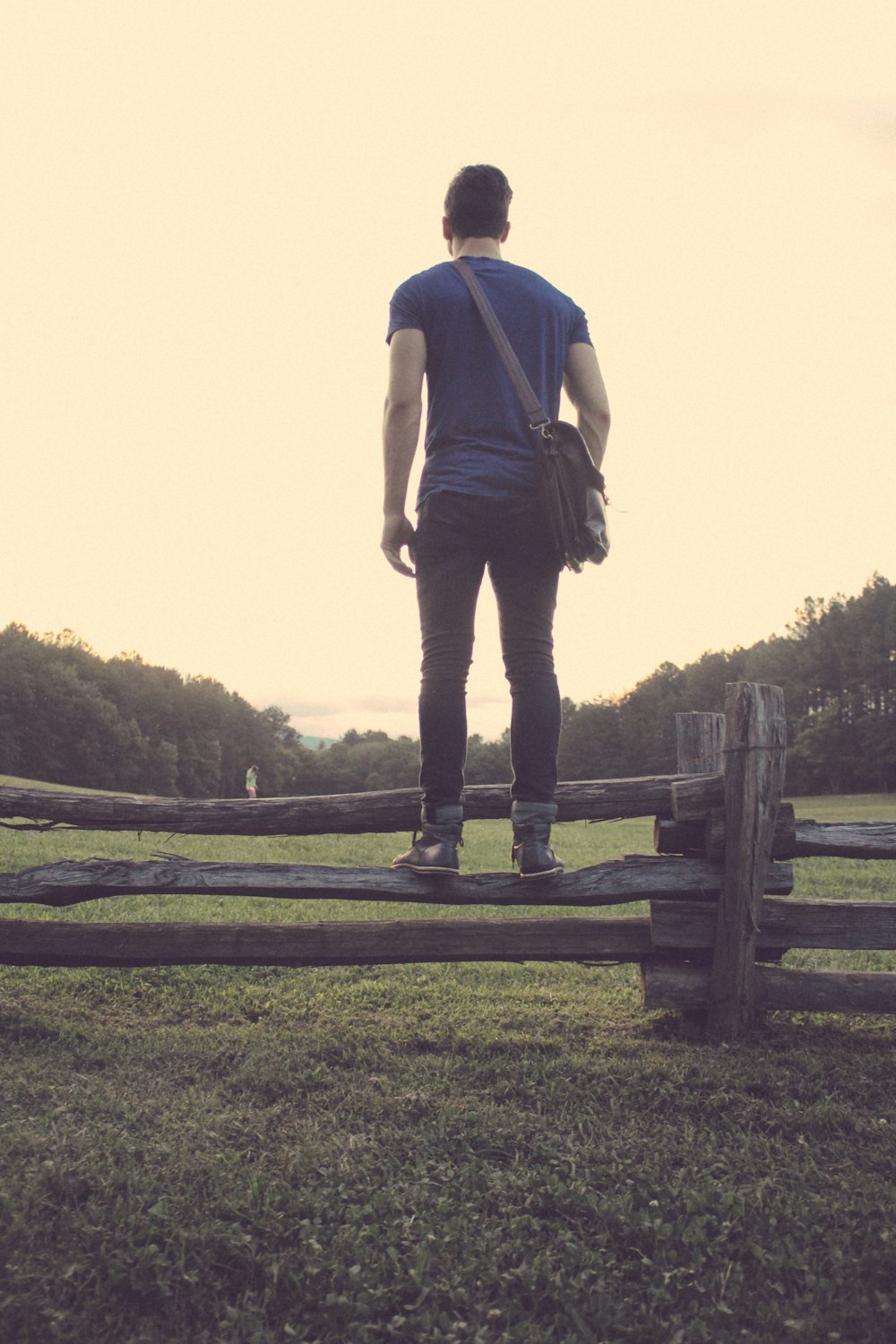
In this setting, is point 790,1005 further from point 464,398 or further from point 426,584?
point 464,398

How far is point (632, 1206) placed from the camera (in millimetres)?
2848

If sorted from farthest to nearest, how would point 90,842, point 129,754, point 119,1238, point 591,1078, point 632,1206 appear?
1. point 129,754
2. point 90,842
3. point 591,1078
4. point 632,1206
5. point 119,1238

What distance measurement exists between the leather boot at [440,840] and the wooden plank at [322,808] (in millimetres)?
316

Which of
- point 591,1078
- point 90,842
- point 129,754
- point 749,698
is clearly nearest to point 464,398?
point 749,698

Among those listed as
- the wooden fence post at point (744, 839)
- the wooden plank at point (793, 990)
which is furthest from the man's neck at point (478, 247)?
the wooden plank at point (793, 990)

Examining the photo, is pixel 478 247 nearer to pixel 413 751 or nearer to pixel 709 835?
pixel 709 835

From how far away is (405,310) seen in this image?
378cm

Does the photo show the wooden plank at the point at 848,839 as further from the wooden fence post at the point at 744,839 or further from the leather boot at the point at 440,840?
the leather boot at the point at 440,840

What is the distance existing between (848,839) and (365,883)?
7.68 feet

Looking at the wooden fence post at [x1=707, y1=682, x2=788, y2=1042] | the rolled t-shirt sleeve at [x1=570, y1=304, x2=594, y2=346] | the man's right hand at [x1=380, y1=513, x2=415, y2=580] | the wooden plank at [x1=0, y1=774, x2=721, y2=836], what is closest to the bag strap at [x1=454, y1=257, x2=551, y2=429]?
the rolled t-shirt sleeve at [x1=570, y1=304, x2=594, y2=346]

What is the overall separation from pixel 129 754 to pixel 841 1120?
77822 mm

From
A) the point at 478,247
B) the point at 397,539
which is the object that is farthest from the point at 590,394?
the point at 397,539

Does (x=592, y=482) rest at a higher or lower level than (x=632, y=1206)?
higher

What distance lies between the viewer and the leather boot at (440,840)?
391 cm
